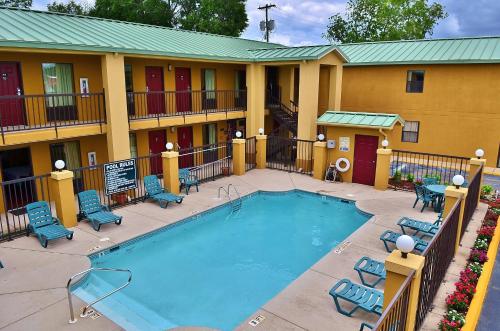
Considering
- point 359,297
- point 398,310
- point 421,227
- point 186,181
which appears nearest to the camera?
point 398,310

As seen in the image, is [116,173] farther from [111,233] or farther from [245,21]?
[245,21]

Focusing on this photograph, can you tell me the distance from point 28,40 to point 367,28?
38.7 m

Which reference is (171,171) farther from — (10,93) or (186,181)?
(10,93)

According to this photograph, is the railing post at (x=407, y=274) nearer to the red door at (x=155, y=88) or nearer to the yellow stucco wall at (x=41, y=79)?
the yellow stucco wall at (x=41, y=79)

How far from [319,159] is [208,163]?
633 cm

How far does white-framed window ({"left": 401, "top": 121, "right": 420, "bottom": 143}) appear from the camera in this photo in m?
22.7

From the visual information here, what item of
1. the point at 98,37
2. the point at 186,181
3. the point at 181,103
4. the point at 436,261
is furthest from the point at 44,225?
the point at 436,261

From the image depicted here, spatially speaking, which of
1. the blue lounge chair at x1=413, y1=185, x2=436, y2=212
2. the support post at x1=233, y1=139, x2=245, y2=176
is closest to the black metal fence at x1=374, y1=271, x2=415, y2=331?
the blue lounge chair at x1=413, y1=185, x2=436, y2=212

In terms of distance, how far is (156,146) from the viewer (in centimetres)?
1966

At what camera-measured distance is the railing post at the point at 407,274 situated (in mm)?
5816

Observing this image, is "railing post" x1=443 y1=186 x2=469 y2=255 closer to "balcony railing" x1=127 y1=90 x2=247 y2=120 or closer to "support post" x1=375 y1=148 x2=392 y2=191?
"support post" x1=375 y1=148 x2=392 y2=191

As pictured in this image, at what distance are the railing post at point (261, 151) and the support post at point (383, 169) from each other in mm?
6209

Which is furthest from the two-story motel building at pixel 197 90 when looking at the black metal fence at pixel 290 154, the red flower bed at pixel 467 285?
the red flower bed at pixel 467 285

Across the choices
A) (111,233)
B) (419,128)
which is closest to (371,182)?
(419,128)
